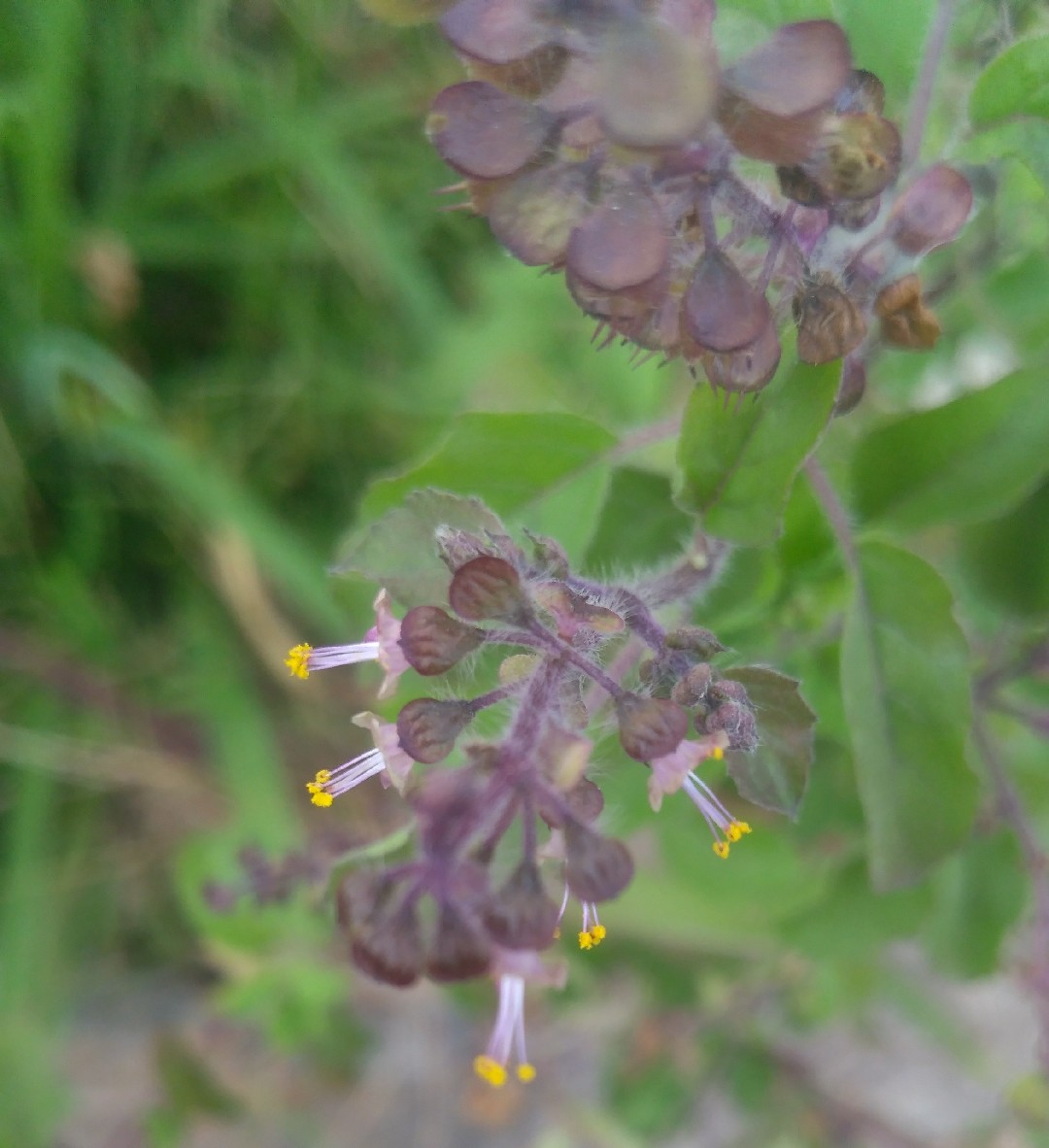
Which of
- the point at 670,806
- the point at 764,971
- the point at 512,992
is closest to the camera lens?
the point at 512,992

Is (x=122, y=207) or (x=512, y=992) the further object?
(x=122, y=207)

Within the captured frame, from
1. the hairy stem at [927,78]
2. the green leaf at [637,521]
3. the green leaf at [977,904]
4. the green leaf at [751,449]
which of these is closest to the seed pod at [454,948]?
the green leaf at [751,449]

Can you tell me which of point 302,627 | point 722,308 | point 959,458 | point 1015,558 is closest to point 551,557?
point 722,308

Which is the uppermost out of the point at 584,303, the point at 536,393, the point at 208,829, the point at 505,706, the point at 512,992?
the point at 584,303

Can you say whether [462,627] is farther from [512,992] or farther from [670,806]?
[670,806]

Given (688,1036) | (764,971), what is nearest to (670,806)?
(764,971)

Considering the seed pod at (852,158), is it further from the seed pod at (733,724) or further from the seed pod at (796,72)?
the seed pod at (733,724)

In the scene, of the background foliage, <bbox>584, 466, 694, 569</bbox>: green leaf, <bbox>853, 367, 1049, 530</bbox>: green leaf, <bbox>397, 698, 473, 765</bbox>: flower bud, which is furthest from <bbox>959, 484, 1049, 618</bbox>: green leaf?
<bbox>397, 698, 473, 765</bbox>: flower bud
